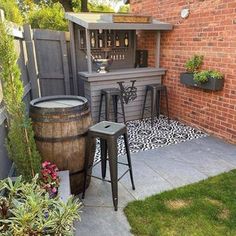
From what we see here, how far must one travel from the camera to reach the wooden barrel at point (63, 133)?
2.24m

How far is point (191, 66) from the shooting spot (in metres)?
4.16

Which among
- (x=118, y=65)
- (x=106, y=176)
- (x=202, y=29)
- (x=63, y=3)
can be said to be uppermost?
(x=63, y=3)

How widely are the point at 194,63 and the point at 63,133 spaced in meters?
2.77

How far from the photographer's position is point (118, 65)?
5355 millimetres

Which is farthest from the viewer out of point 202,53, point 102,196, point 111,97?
point 111,97

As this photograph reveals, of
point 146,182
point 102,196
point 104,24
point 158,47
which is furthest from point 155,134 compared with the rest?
point 104,24

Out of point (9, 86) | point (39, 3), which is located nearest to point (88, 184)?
point (9, 86)

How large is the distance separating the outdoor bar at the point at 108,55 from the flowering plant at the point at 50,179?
7.65ft

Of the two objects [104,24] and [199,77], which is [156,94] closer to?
[199,77]

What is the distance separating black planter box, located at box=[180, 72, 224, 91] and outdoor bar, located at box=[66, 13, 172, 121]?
69 cm

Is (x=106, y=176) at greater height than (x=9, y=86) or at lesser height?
lesser

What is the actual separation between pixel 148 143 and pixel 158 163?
2.15 ft

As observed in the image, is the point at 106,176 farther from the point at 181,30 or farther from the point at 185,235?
the point at 181,30

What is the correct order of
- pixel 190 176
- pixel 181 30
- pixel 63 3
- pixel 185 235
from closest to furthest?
pixel 185 235, pixel 190 176, pixel 181 30, pixel 63 3
